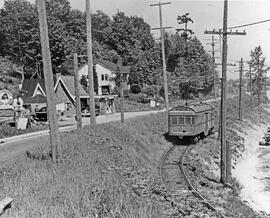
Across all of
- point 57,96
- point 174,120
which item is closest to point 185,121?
point 174,120

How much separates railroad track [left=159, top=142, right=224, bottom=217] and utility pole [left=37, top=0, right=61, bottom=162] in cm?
498

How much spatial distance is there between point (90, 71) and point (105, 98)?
105 feet

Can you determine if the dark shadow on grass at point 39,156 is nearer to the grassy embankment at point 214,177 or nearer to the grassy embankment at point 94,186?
the grassy embankment at point 94,186

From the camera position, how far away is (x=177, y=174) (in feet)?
69.7

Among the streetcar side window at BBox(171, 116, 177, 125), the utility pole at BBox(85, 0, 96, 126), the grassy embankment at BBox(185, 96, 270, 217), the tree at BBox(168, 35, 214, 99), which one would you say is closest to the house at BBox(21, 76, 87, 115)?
the grassy embankment at BBox(185, 96, 270, 217)

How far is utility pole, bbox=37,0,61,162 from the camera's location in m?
14.0

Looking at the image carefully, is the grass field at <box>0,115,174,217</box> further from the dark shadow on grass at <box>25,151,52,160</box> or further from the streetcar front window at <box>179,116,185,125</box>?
the streetcar front window at <box>179,116,185,125</box>

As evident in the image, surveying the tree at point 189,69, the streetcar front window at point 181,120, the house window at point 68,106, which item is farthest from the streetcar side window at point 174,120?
the tree at point 189,69

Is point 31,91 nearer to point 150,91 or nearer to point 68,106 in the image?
point 68,106

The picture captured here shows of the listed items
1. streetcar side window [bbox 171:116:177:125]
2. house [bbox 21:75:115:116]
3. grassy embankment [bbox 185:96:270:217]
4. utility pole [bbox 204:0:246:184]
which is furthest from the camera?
house [bbox 21:75:115:116]

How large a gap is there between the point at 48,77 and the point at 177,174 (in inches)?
398

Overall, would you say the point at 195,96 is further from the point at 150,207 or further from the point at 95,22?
the point at 150,207

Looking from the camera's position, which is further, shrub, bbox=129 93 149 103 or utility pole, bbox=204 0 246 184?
shrub, bbox=129 93 149 103

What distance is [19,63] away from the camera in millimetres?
73625
